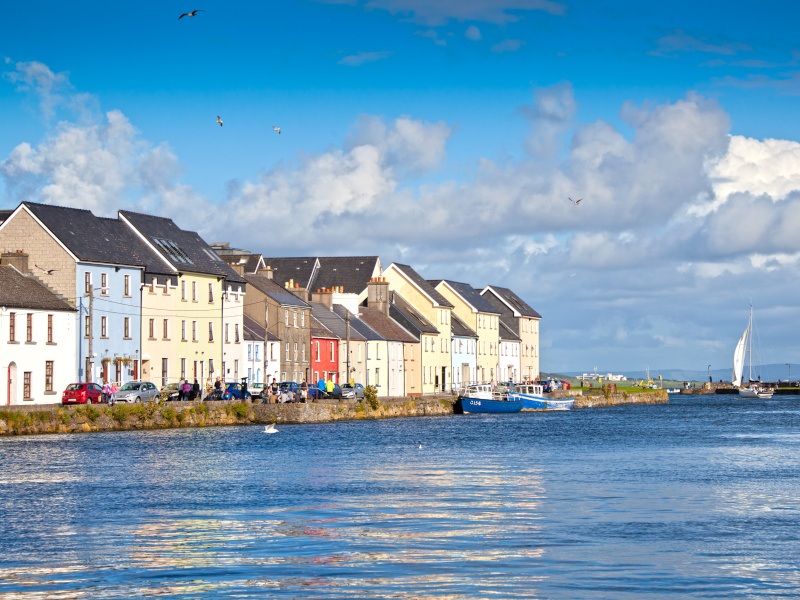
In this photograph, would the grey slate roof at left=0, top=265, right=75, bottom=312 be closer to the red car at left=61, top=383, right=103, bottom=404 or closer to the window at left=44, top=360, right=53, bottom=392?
the window at left=44, top=360, right=53, bottom=392

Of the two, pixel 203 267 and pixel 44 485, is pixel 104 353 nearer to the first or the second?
pixel 203 267

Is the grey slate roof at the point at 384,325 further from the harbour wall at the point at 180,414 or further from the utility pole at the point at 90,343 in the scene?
the utility pole at the point at 90,343

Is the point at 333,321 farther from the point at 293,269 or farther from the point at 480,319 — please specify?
the point at 480,319

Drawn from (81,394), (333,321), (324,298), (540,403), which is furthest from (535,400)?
(81,394)

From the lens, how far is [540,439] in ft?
245

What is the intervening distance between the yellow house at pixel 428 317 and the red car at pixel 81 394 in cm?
6791

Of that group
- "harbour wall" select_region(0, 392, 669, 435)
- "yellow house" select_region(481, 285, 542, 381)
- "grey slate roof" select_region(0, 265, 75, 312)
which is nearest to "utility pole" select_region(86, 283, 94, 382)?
"grey slate roof" select_region(0, 265, 75, 312)

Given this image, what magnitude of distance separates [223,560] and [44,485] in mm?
17309

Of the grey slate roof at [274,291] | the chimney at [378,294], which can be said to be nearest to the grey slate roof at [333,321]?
the grey slate roof at [274,291]

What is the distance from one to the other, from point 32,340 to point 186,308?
2118cm

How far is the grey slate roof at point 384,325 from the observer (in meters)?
131

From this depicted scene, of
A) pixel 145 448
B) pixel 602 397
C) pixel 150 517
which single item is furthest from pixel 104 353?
pixel 602 397

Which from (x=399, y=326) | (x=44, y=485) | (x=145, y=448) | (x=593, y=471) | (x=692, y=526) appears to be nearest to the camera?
(x=692, y=526)

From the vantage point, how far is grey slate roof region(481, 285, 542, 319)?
18688 centimetres
